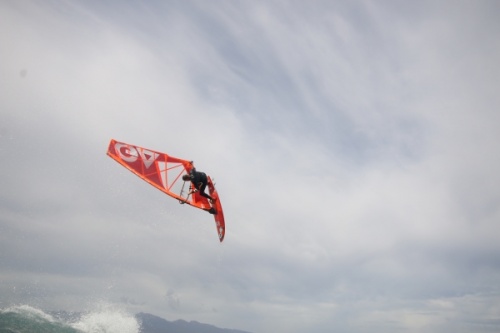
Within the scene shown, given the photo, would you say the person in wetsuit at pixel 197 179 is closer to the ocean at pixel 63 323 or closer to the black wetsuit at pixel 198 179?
the black wetsuit at pixel 198 179

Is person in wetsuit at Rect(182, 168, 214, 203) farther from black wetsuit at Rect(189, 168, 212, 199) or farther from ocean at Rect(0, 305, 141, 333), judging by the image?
ocean at Rect(0, 305, 141, 333)

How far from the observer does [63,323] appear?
34.3 metres

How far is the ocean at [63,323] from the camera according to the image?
101 feet

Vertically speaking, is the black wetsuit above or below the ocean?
above

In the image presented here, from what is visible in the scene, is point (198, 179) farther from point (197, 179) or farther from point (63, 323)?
point (63, 323)

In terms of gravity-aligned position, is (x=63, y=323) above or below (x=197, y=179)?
below

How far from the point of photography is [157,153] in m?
15.3

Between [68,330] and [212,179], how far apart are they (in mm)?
30584

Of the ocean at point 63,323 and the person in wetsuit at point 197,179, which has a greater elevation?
the person in wetsuit at point 197,179

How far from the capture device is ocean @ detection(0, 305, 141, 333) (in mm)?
30923

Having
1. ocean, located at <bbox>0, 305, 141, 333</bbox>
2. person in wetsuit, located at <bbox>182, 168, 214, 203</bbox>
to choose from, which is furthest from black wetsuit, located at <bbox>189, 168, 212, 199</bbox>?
ocean, located at <bbox>0, 305, 141, 333</bbox>

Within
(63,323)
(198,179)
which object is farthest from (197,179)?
(63,323)

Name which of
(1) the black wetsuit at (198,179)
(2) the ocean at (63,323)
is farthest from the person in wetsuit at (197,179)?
(2) the ocean at (63,323)

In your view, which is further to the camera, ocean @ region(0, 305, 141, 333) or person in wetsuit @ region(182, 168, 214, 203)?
ocean @ region(0, 305, 141, 333)
